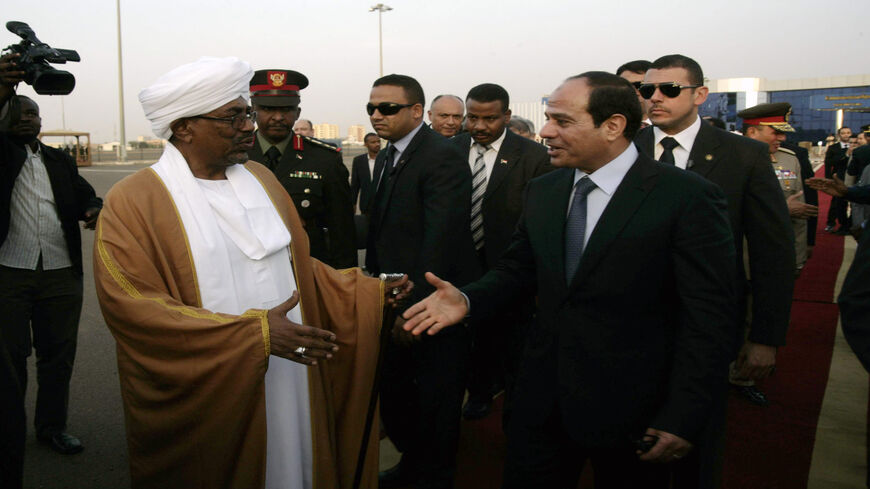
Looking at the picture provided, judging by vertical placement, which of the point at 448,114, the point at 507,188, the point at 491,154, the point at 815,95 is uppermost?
the point at 815,95

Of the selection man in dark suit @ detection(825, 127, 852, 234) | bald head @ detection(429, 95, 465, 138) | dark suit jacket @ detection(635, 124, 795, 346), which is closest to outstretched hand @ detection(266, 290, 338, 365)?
dark suit jacket @ detection(635, 124, 795, 346)

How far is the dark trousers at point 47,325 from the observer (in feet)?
13.1

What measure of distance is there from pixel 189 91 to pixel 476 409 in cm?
317

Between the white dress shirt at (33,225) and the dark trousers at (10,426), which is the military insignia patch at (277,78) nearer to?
the white dress shirt at (33,225)

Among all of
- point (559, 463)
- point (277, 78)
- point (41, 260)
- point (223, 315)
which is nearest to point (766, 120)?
point (277, 78)

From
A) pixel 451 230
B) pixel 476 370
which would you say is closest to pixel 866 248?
pixel 451 230

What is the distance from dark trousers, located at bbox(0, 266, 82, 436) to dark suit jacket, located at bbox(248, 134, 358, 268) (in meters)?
1.49

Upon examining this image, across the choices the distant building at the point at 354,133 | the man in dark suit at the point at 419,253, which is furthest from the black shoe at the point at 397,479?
the distant building at the point at 354,133

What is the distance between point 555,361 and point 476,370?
2.57m

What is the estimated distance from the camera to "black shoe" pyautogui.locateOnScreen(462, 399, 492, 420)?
4.83m

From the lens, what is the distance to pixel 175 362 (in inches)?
91.9

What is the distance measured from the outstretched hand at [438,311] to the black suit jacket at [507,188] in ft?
7.50

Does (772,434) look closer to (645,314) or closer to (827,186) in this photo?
(827,186)

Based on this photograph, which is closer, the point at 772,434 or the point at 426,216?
the point at 426,216
